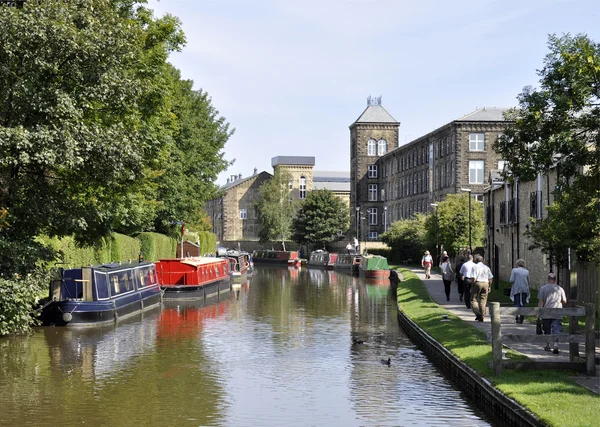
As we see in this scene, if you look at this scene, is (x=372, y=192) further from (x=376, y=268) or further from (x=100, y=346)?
(x=100, y=346)

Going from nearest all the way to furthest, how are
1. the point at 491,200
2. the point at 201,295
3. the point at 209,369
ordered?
the point at 209,369 < the point at 201,295 < the point at 491,200

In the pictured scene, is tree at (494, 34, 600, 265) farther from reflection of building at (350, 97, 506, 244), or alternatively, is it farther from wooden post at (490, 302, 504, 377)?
reflection of building at (350, 97, 506, 244)

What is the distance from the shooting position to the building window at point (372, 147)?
11131 cm

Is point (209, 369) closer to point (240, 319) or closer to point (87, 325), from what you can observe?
point (87, 325)

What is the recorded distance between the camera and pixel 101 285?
90.5ft

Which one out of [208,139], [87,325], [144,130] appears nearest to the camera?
[87,325]

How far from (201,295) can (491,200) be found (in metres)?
16.8

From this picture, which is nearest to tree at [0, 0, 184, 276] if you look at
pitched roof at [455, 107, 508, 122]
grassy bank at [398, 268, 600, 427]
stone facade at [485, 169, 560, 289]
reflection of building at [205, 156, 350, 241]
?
grassy bank at [398, 268, 600, 427]

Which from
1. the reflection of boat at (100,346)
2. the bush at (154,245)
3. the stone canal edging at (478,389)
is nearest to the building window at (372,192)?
the bush at (154,245)

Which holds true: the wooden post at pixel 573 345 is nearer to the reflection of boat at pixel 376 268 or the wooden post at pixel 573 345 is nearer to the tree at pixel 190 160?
the tree at pixel 190 160

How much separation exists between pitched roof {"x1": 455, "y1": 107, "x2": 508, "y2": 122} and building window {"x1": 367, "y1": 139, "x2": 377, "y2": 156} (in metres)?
32.1

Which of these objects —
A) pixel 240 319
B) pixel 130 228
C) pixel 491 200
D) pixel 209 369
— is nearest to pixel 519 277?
pixel 209 369

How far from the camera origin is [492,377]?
48.3 ft

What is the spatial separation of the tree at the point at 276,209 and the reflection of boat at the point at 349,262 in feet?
89.8
